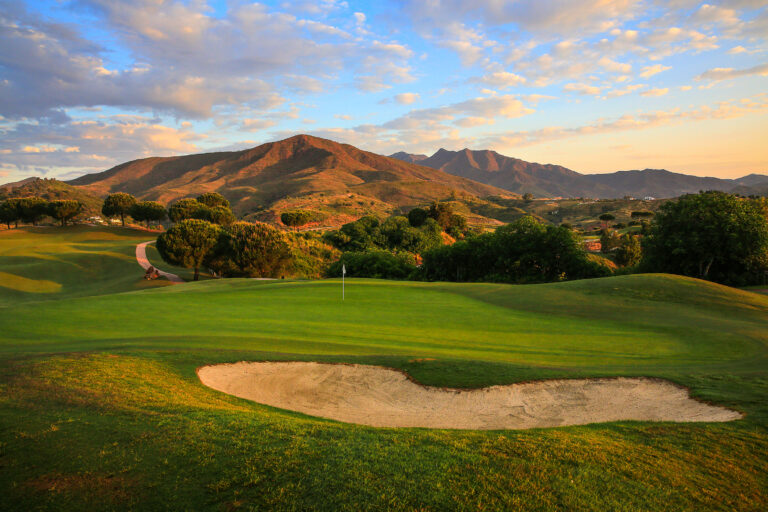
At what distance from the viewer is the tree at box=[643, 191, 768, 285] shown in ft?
124

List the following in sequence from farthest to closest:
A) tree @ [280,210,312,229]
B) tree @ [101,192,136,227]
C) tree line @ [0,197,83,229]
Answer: tree @ [280,210,312,229] → tree @ [101,192,136,227] → tree line @ [0,197,83,229]

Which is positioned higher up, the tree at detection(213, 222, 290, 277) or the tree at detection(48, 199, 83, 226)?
the tree at detection(48, 199, 83, 226)

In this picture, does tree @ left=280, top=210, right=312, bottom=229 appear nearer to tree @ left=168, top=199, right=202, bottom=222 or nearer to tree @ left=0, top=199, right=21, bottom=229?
tree @ left=168, top=199, right=202, bottom=222

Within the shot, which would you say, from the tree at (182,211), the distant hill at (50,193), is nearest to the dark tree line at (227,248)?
the tree at (182,211)

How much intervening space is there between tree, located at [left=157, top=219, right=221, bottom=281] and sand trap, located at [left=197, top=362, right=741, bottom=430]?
Result: 171ft

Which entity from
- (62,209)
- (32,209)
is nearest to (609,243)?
(62,209)

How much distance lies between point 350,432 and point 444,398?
4.56m

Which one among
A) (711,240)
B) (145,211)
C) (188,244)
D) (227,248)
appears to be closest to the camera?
(711,240)

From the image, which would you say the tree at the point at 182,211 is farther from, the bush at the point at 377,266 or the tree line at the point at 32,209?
the bush at the point at 377,266

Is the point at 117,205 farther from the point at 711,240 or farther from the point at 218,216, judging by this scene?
the point at 711,240

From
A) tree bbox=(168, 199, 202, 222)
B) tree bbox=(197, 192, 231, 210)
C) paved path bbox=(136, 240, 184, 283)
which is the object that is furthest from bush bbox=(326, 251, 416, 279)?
tree bbox=(197, 192, 231, 210)

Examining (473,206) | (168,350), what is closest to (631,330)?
(168,350)

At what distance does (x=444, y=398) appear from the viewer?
11.2 m

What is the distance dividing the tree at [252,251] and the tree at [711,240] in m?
47.8
